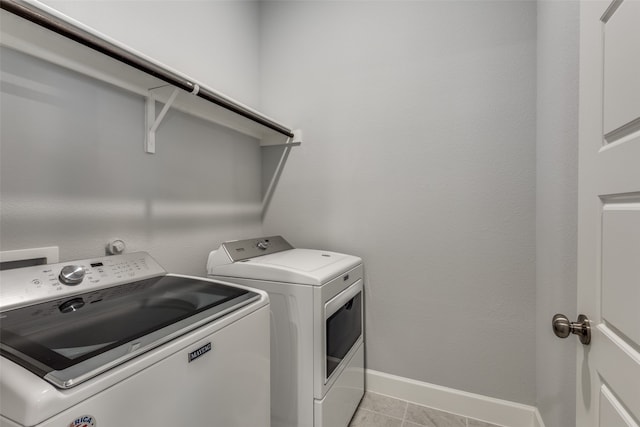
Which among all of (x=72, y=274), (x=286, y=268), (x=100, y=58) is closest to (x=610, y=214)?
(x=286, y=268)

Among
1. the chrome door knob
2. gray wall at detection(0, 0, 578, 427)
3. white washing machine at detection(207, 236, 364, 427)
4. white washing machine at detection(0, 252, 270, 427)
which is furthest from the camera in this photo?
white washing machine at detection(207, 236, 364, 427)

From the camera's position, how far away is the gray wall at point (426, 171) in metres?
1.58

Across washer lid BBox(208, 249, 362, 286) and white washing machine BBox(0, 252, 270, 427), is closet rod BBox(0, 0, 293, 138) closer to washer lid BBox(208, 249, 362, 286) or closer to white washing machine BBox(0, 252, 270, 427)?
white washing machine BBox(0, 252, 270, 427)

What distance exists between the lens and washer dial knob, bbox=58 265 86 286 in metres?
0.92

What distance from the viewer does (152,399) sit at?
0.65 m

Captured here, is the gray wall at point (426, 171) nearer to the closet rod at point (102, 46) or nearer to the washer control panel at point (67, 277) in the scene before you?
the closet rod at point (102, 46)

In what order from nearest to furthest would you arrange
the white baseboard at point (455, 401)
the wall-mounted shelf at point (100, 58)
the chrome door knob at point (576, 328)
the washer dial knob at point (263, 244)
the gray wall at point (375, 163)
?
the chrome door knob at point (576, 328) → the wall-mounted shelf at point (100, 58) → the gray wall at point (375, 163) → the white baseboard at point (455, 401) → the washer dial knob at point (263, 244)

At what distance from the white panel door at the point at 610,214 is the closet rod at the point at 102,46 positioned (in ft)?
→ 4.66

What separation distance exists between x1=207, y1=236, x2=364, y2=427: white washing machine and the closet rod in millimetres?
790

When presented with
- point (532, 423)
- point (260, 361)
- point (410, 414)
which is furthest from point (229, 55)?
point (532, 423)

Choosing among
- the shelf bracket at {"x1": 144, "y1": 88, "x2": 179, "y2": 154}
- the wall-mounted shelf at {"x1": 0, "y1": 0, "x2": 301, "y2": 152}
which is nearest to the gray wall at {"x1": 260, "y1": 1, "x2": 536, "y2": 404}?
the wall-mounted shelf at {"x1": 0, "y1": 0, "x2": 301, "y2": 152}

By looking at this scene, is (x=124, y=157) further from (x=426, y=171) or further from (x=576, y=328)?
(x=576, y=328)

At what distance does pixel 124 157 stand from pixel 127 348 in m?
0.98

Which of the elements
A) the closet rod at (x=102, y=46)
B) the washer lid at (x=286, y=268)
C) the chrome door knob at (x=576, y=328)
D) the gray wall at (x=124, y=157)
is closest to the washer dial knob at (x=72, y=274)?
the gray wall at (x=124, y=157)
